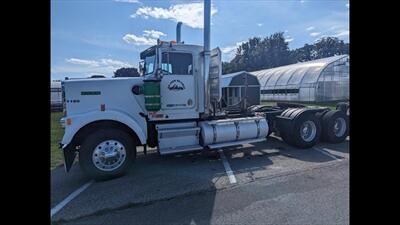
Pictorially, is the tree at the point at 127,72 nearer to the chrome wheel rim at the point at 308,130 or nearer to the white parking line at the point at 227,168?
the white parking line at the point at 227,168

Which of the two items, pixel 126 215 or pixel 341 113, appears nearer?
pixel 126 215

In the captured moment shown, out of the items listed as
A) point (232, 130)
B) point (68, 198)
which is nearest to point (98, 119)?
point (68, 198)

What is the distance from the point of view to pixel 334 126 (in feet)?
27.9

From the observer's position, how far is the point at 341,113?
341 inches

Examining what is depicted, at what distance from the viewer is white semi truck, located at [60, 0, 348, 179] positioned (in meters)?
5.43

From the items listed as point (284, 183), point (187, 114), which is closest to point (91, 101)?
point (187, 114)

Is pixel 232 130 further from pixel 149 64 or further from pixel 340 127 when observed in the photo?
pixel 340 127

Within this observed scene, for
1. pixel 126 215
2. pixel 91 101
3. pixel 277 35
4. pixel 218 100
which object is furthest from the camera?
pixel 277 35

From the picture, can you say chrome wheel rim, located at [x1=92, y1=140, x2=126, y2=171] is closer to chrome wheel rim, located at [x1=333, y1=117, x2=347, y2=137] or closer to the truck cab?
the truck cab

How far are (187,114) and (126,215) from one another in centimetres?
334

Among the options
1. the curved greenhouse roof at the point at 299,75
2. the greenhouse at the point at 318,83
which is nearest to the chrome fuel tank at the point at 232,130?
the greenhouse at the point at 318,83

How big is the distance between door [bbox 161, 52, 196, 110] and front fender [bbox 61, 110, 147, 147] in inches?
34.3
